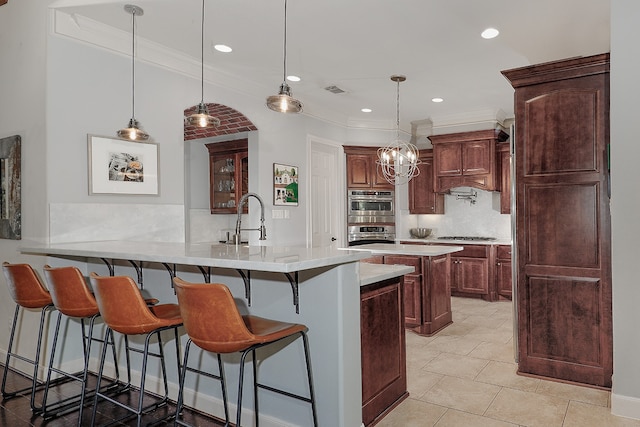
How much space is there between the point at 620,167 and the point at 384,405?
2.04 meters

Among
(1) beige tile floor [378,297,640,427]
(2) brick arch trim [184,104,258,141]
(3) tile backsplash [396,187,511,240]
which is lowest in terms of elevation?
(1) beige tile floor [378,297,640,427]

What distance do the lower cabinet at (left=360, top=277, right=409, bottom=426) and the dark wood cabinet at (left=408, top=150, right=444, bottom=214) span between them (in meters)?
4.36

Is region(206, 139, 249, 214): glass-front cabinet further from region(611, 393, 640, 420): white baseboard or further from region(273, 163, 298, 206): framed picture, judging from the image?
region(611, 393, 640, 420): white baseboard

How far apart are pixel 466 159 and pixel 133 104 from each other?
4721mm

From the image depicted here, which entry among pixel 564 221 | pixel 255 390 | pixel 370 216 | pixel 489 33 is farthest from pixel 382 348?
pixel 370 216

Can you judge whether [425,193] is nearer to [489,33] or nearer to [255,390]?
[489,33]

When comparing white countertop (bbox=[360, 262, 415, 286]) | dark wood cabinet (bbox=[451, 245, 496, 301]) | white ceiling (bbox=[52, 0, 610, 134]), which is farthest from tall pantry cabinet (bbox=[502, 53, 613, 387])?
dark wood cabinet (bbox=[451, 245, 496, 301])

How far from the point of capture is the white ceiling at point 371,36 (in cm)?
322

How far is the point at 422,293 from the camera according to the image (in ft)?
14.4

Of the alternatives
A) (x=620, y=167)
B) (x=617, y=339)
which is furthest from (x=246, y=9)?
(x=617, y=339)

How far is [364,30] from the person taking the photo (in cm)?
361

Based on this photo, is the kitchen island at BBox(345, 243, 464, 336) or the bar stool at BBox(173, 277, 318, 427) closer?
the bar stool at BBox(173, 277, 318, 427)

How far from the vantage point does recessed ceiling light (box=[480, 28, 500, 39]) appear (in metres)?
3.60

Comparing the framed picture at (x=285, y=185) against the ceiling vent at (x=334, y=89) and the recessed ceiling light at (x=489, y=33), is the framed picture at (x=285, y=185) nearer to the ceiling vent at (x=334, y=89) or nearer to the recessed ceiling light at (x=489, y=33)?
the ceiling vent at (x=334, y=89)
